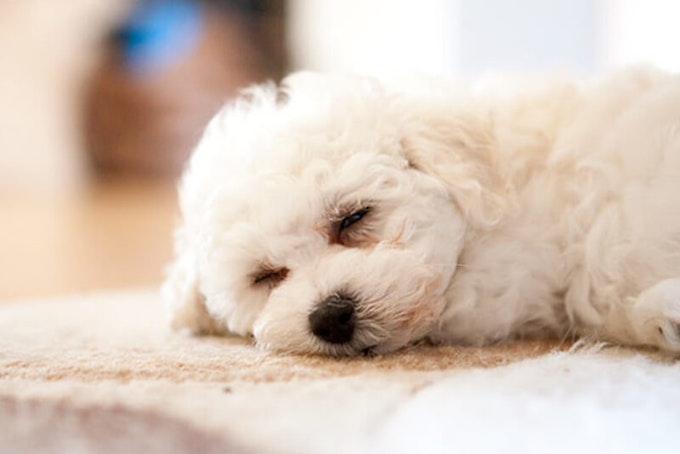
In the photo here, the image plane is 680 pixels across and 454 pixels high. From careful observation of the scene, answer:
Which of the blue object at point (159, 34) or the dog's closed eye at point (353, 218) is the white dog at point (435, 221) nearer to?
the dog's closed eye at point (353, 218)

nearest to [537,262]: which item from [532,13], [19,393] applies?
[19,393]

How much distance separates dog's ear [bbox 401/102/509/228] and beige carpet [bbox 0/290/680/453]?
32cm

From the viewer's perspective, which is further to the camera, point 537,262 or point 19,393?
point 537,262

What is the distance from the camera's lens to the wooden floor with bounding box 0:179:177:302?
14.7 feet

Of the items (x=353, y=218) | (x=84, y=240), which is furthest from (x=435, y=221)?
(x=84, y=240)

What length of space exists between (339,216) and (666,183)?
71 centimetres

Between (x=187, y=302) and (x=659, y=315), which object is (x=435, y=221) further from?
(x=187, y=302)

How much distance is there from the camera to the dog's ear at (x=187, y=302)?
2393 mm

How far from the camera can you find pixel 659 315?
1988mm

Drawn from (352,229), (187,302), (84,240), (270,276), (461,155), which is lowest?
(84,240)

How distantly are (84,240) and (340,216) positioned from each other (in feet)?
13.3

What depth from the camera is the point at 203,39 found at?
380 inches

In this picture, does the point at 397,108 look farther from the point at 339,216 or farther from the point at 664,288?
the point at 664,288

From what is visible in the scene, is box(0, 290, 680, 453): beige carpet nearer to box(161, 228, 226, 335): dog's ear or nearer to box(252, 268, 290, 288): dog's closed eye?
box(252, 268, 290, 288): dog's closed eye
